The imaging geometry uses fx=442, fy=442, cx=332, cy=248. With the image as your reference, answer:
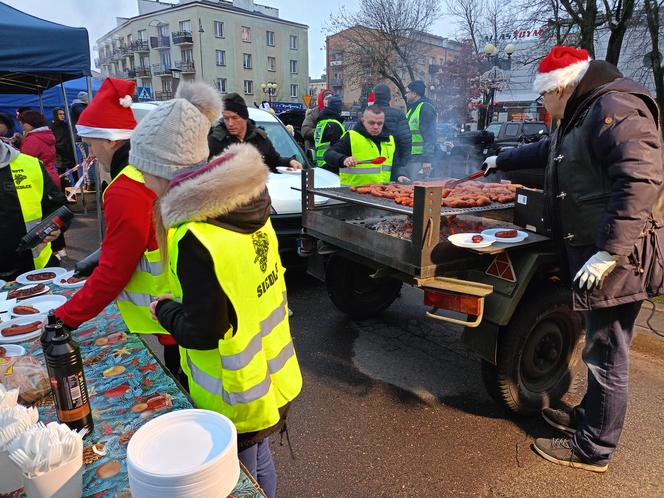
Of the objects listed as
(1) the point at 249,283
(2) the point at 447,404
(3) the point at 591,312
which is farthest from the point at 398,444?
(1) the point at 249,283

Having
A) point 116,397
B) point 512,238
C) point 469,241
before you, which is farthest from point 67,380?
point 512,238

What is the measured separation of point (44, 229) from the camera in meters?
2.88

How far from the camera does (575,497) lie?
8.31 feet

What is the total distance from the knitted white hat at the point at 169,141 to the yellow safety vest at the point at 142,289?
400mm

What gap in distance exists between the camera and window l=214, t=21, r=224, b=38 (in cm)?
5562

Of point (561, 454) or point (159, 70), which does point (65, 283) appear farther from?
point (159, 70)

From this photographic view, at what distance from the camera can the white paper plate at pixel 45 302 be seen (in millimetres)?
2480

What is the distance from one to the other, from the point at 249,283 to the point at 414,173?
524 centimetres

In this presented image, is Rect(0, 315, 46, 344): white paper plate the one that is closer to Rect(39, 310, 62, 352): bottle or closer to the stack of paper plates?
Rect(39, 310, 62, 352): bottle

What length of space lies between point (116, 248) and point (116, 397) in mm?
633

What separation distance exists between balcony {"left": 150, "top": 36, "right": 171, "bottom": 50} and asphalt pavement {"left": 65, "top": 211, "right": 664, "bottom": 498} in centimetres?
6766

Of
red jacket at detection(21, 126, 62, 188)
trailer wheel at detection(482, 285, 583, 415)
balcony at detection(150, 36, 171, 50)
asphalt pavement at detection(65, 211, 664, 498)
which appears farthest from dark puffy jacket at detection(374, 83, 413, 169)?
balcony at detection(150, 36, 171, 50)

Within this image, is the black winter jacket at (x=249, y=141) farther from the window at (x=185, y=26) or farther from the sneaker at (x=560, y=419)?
the window at (x=185, y=26)

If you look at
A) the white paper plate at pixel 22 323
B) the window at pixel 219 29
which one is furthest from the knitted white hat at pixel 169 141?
the window at pixel 219 29
